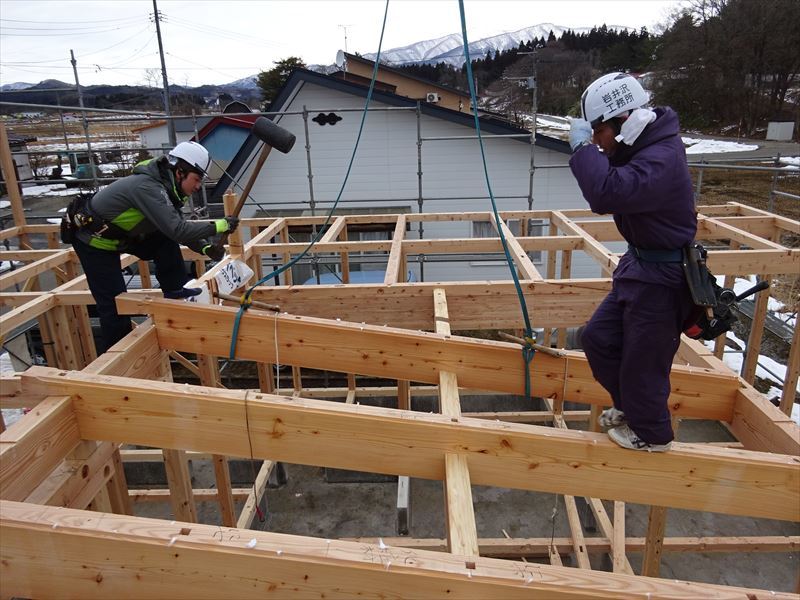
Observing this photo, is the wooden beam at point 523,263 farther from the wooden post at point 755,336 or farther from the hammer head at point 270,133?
the wooden post at point 755,336

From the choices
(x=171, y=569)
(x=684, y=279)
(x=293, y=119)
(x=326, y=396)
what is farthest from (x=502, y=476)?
(x=293, y=119)

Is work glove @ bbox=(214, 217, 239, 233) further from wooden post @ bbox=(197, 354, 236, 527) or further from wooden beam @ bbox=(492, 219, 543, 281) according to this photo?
wooden beam @ bbox=(492, 219, 543, 281)

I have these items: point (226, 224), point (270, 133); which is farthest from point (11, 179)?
point (270, 133)

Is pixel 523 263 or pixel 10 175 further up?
pixel 10 175

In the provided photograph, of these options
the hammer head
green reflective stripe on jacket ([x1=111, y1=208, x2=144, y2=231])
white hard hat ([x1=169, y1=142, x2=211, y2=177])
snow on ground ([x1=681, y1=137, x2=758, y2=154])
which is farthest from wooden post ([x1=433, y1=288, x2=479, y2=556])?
snow on ground ([x1=681, y1=137, x2=758, y2=154])

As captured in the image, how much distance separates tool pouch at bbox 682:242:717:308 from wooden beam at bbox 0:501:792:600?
3.45ft

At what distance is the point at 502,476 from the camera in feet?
7.45

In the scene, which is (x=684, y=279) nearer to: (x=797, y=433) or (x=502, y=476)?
(x=797, y=433)

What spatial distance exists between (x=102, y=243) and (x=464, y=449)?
9.91 feet

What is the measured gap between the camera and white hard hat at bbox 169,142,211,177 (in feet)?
11.9

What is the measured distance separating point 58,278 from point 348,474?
4.04 meters

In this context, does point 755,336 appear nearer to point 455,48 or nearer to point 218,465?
point 218,465

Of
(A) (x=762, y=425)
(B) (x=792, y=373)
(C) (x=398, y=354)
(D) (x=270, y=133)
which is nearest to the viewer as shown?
(A) (x=762, y=425)

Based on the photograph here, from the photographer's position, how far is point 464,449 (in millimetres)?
2230
